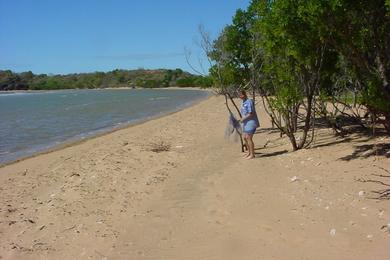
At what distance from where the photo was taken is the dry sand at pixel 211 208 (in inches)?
249

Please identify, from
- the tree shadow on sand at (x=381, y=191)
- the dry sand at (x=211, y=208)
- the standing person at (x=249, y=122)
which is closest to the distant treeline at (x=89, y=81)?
the standing person at (x=249, y=122)

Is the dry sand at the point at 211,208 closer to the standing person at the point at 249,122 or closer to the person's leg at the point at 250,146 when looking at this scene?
the person's leg at the point at 250,146

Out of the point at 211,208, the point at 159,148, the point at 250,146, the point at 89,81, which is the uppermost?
the point at 250,146

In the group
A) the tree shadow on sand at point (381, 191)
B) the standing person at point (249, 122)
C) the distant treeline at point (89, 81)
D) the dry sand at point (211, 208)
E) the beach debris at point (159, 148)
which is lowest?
the distant treeline at point (89, 81)

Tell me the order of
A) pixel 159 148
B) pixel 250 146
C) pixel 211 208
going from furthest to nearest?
1. pixel 159 148
2. pixel 250 146
3. pixel 211 208

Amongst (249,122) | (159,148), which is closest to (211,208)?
(249,122)

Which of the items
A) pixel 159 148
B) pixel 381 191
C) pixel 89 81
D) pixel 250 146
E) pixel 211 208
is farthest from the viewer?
pixel 89 81

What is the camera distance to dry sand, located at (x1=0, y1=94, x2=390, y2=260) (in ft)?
20.7

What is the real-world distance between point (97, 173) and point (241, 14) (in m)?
7.66

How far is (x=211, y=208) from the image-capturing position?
7.91m

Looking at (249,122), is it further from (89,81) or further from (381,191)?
(89,81)

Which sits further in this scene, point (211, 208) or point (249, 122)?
point (249, 122)

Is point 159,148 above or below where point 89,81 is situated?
above

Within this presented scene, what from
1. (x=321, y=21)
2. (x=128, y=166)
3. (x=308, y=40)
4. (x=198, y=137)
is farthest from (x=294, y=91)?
(x=198, y=137)
